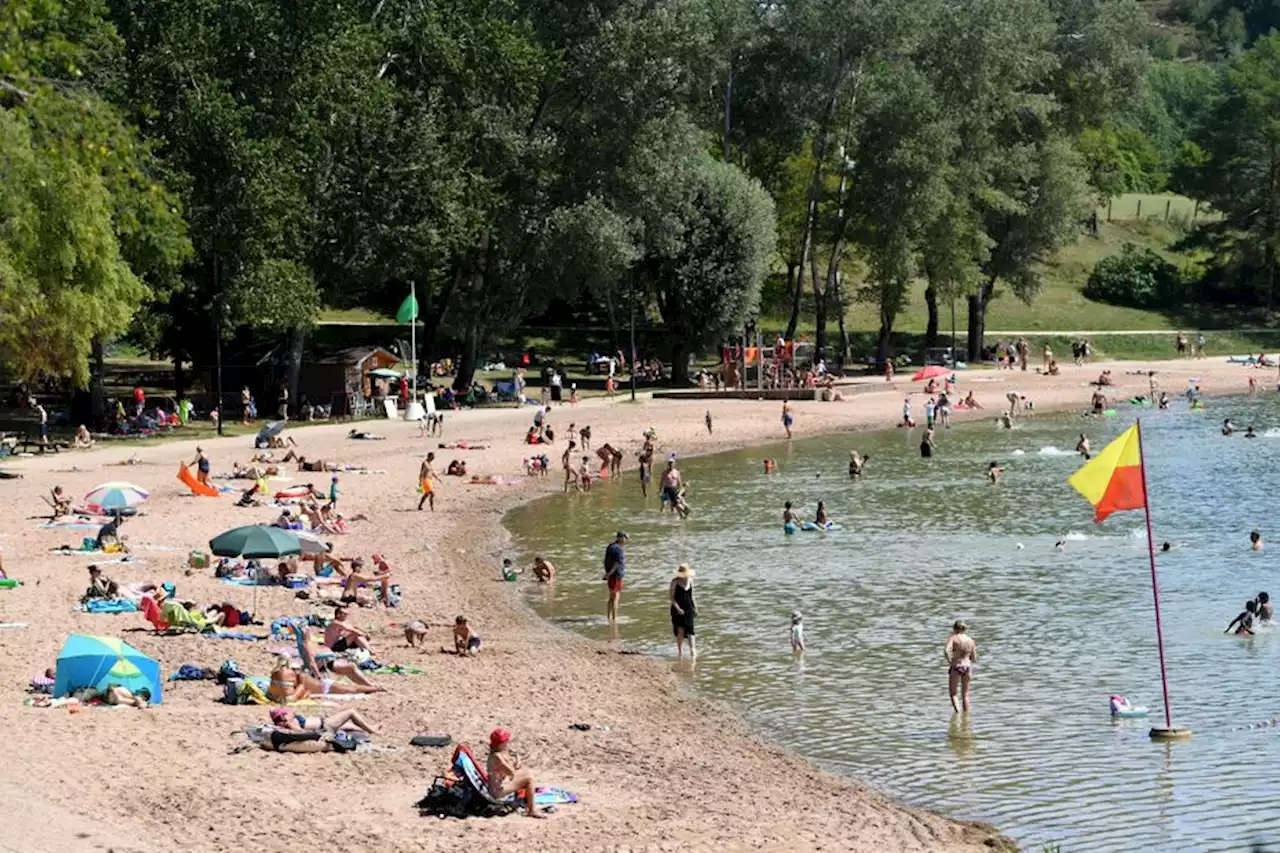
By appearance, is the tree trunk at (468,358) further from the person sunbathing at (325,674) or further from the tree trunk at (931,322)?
the person sunbathing at (325,674)

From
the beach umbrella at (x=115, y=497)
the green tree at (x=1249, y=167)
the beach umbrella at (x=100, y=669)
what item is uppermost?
the green tree at (x=1249, y=167)

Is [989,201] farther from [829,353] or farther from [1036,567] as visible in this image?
[1036,567]

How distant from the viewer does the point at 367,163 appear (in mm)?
58562

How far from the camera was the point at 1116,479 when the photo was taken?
21344 millimetres

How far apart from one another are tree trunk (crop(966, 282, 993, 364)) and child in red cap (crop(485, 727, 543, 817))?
69.7 meters

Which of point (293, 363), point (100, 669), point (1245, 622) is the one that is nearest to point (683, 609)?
point (100, 669)

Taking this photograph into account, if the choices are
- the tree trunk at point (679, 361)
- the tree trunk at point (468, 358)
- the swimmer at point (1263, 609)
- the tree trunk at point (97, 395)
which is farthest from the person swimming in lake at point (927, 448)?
the swimmer at point (1263, 609)

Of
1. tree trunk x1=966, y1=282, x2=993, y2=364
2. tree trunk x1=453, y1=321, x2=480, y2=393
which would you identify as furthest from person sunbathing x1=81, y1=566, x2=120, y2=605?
tree trunk x1=966, y1=282, x2=993, y2=364

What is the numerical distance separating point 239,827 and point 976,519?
28.3m

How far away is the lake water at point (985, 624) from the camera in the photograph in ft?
64.1

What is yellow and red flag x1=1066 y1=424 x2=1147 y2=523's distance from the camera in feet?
69.5

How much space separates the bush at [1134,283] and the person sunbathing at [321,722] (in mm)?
85068

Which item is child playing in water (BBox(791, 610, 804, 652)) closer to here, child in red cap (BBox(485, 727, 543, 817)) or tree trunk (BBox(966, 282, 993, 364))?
child in red cap (BBox(485, 727, 543, 817))

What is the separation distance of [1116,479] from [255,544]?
42.6 ft
